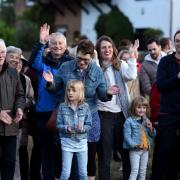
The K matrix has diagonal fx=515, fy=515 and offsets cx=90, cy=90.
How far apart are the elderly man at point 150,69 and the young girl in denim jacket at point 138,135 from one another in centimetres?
78

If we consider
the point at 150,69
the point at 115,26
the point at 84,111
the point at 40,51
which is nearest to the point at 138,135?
the point at 84,111

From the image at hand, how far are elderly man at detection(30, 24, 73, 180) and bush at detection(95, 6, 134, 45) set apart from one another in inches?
1082

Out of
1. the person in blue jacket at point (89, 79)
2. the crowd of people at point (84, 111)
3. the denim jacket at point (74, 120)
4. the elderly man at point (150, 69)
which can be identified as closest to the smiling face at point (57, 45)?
the crowd of people at point (84, 111)

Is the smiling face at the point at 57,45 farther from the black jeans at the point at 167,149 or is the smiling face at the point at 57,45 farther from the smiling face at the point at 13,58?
the black jeans at the point at 167,149

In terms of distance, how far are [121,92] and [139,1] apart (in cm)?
3017

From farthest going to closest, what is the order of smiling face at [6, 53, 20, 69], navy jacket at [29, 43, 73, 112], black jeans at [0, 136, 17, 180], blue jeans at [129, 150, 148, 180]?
smiling face at [6, 53, 20, 69] < blue jeans at [129, 150, 148, 180] < navy jacket at [29, 43, 73, 112] < black jeans at [0, 136, 17, 180]

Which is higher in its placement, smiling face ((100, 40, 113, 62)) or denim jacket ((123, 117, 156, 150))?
smiling face ((100, 40, 113, 62))

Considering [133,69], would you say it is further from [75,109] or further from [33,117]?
[33,117]

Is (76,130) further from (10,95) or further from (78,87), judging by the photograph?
(10,95)

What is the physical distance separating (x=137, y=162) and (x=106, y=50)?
143 cm

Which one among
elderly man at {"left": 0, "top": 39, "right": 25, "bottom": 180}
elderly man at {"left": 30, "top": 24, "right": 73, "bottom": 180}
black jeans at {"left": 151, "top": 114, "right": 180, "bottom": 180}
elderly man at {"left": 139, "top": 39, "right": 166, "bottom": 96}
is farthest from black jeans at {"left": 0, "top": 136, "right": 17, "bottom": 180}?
elderly man at {"left": 139, "top": 39, "right": 166, "bottom": 96}

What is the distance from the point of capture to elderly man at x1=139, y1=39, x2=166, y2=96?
721cm

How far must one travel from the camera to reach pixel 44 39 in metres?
6.21

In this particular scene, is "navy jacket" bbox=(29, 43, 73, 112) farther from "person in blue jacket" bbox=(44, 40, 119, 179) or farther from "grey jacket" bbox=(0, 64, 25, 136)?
"grey jacket" bbox=(0, 64, 25, 136)
